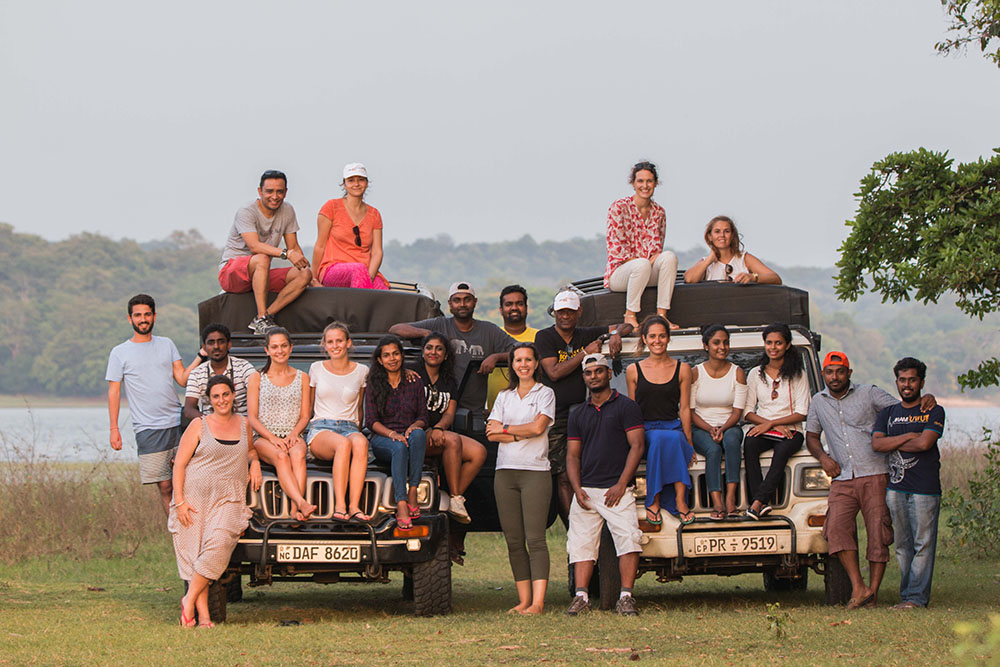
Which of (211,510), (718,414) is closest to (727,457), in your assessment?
(718,414)

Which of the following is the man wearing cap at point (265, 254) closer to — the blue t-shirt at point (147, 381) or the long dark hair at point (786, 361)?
the blue t-shirt at point (147, 381)

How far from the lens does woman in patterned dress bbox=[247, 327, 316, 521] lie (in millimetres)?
9086

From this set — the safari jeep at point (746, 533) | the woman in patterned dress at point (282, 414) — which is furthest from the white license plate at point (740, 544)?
the woman in patterned dress at point (282, 414)

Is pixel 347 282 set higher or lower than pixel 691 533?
higher

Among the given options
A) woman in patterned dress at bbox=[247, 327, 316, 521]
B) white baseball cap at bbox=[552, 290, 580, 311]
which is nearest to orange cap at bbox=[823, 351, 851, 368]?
white baseball cap at bbox=[552, 290, 580, 311]

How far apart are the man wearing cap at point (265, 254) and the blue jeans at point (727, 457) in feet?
12.5

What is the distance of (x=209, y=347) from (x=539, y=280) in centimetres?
13645

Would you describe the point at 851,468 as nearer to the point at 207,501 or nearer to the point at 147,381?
the point at 207,501

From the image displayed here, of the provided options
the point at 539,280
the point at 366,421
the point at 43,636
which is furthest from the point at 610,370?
the point at 539,280

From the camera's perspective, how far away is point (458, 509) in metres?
9.70

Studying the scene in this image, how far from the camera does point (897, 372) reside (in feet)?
30.1

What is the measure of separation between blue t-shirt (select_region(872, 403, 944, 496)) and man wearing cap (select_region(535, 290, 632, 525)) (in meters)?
2.12

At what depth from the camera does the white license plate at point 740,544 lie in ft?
30.1

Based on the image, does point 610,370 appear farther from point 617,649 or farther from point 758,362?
point 617,649
